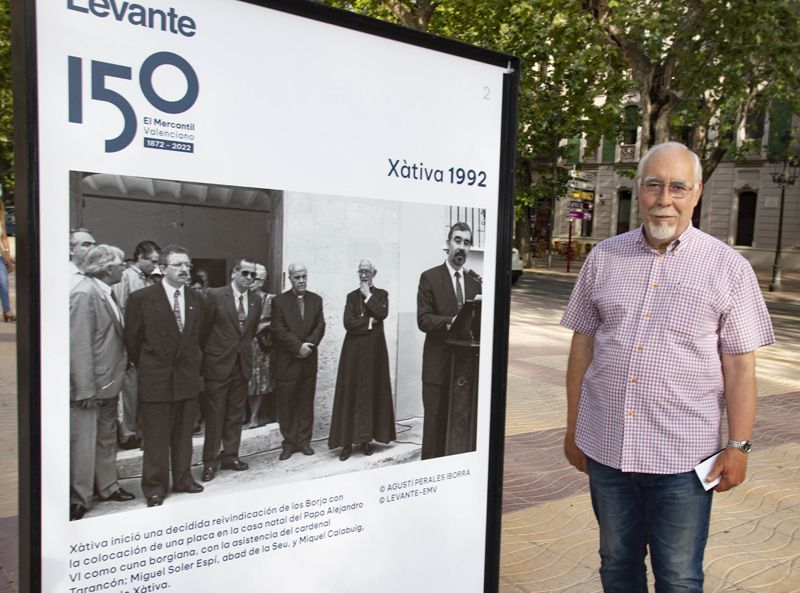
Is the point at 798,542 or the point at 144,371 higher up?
the point at 144,371

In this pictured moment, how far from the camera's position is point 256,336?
2168 mm

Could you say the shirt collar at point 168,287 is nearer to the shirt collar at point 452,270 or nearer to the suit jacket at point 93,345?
the suit jacket at point 93,345

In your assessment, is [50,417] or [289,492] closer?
[50,417]

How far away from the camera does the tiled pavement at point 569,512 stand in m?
3.95

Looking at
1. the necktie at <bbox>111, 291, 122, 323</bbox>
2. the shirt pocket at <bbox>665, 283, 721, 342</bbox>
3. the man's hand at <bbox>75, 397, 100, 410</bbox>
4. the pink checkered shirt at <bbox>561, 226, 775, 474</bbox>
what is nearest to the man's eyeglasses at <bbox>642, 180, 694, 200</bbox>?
the pink checkered shirt at <bbox>561, 226, 775, 474</bbox>

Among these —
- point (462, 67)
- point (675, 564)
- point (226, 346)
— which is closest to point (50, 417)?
point (226, 346)

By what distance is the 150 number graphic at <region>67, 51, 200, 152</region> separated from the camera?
179 centimetres

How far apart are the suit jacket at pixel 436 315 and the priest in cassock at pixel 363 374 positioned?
0.14 m

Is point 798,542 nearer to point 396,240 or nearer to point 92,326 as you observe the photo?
point 396,240

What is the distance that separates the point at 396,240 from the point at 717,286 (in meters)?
1.10

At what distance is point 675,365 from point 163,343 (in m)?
1.67

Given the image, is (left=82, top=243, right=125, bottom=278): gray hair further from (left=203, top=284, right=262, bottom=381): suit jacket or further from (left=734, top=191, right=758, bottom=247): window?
(left=734, top=191, right=758, bottom=247): window

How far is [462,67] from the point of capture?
2.52m

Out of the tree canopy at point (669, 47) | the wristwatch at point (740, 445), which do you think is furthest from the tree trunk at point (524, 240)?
the wristwatch at point (740, 445)
